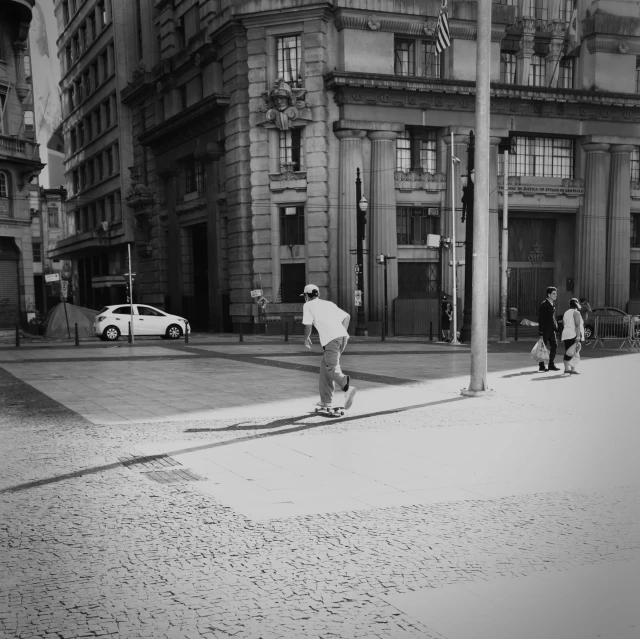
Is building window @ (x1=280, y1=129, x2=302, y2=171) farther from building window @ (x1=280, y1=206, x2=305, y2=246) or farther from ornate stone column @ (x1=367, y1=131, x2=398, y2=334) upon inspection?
ornate stone column @ (x1=367, y1=131, x2=398, y2=334)

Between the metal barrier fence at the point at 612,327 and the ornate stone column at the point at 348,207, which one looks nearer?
the metal barrier fence at the point at 612,327

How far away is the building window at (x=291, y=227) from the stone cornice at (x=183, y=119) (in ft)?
20.5

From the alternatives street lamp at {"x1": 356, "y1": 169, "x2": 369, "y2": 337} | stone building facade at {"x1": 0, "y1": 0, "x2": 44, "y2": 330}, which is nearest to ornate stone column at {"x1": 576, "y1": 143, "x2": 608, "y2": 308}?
street lamp at {"x1": 356, "y1": 169, "x2": 369, "y2": 337}

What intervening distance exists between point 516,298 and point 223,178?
1698 centimetres

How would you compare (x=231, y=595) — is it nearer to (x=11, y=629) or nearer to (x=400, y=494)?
(x=11, y=629)

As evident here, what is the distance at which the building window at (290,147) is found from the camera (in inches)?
1409

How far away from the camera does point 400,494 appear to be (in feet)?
21.0

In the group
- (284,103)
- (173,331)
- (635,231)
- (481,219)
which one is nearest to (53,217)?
(284,103)

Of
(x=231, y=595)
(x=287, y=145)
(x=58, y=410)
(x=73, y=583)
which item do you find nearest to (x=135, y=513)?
(x=73, y=583)

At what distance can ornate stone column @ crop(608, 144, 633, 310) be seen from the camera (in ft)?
129

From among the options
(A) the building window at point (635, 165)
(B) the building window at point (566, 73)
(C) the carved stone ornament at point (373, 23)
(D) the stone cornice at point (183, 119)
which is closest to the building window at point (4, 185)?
(D) the stone cornice at point (183, 119)

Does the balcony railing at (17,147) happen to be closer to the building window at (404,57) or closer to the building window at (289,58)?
the building window at (289,58)

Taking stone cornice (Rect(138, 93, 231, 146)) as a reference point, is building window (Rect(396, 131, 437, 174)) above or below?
below

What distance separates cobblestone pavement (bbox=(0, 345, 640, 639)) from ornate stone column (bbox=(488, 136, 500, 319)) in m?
28.4
